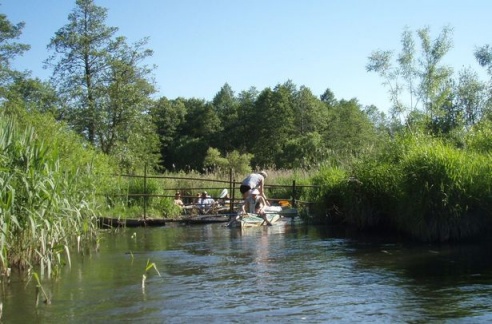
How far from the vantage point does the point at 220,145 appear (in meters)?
58.5

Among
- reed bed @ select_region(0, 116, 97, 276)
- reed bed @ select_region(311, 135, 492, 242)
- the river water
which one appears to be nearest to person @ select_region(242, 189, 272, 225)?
the river water

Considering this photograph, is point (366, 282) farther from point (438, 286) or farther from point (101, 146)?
point (101, 146)

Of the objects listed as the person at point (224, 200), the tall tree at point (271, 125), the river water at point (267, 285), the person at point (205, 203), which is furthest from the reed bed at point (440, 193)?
the tall tree at point (271, 125)

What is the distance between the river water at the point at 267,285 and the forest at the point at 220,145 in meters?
0.83

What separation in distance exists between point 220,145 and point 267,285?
48407mm

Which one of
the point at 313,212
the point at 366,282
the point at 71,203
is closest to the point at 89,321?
the point at 71,203

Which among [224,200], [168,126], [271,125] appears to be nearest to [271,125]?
[271,125]

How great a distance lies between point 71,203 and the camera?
37.7ft

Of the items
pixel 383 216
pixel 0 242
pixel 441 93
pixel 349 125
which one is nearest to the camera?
pixel 0 242

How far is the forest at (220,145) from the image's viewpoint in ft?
33.7

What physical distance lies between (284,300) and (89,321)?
2947mm

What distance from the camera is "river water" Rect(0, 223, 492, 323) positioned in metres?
8.35

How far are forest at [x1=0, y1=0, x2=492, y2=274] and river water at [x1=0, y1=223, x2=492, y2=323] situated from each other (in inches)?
32.9

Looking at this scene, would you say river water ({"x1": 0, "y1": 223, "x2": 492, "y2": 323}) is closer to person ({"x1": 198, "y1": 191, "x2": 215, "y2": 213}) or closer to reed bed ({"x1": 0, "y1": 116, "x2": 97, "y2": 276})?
reed bed ({"x1": 0, "y1": 116, "x2": 97, "y2": 276})
